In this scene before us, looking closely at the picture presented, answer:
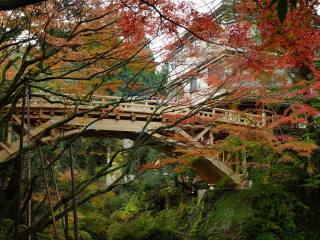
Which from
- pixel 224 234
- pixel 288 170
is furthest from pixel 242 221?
pixel 288 170

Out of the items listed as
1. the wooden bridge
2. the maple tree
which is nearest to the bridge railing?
the wooden bridge

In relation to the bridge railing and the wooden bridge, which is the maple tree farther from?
the wooden bridge

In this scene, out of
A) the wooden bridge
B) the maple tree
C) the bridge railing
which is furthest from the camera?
the wooden bridge

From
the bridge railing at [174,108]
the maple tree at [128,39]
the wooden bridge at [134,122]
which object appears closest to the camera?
the maple tree at [128,39]

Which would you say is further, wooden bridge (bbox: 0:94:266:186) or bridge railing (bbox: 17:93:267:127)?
wooden bridge (bbox: 0:94:266:186)

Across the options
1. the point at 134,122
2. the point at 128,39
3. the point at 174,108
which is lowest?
the point at 134,122

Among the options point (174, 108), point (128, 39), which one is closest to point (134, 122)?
point (174, 108)

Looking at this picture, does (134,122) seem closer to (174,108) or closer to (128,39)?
(174,108)

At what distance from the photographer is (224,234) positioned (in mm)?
11781

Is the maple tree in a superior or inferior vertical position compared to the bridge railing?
superior

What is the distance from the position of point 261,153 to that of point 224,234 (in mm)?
2407

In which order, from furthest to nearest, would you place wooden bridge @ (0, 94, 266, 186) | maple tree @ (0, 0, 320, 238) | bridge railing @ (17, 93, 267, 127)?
wooden bridge @ (0, 94, 266, 186), bridge railing @ (17, 93, 267, 127), maple tree @ (0, 0, 320, 238)

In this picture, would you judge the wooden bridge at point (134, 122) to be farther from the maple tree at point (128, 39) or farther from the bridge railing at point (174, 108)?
the maple tree at point (128, 39)

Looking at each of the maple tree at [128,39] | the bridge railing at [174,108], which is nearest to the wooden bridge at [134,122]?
the bridge railing at [174,108]
